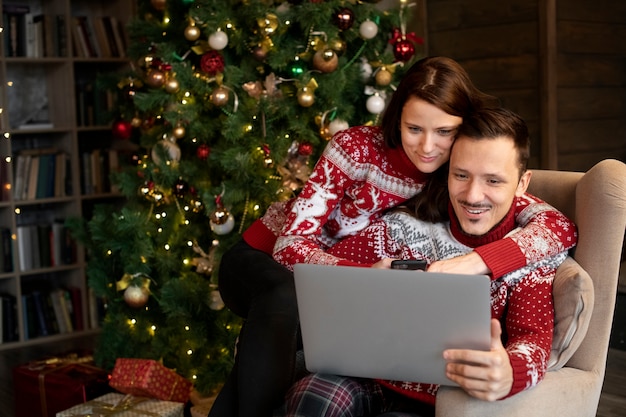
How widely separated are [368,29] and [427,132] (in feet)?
3.65

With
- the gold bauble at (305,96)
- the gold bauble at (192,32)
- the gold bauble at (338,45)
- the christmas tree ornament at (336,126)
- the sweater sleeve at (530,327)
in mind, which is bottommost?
the sweater sleeve at (530,327)

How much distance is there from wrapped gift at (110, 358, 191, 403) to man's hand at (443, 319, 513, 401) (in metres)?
1.62

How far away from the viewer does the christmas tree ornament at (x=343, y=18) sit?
2.79 metres

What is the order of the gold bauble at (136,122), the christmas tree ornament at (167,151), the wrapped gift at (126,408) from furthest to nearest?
the gold bauble at (136,122) → the christmas tree ornament at (167,151) → the wrapped gift at (126,408)

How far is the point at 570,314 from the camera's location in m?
1.58

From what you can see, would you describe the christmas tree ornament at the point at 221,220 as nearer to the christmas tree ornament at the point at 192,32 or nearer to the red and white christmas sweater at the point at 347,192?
the christmas tree ornament at the point at 192,32

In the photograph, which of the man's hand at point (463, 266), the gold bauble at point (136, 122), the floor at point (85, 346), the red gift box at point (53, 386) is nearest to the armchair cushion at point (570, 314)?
the man's hand at point (463, 266)

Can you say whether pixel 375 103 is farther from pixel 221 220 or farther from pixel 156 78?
pixel 156 78

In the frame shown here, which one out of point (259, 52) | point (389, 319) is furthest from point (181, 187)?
point (389, 319)

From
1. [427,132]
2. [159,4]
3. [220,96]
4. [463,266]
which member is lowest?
[463,266]

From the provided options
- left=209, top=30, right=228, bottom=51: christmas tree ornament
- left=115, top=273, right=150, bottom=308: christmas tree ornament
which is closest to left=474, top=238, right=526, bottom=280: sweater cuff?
left=209, top=30, right=228, bottom=51: christmas tree ornament

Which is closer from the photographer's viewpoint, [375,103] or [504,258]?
[504,258]

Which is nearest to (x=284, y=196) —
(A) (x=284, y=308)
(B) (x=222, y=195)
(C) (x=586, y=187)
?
(B) (x=222, y=195)

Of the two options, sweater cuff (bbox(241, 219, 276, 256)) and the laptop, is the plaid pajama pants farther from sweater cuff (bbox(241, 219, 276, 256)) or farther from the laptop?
sweater cuff (bbox(241, 219, 276, 256))
